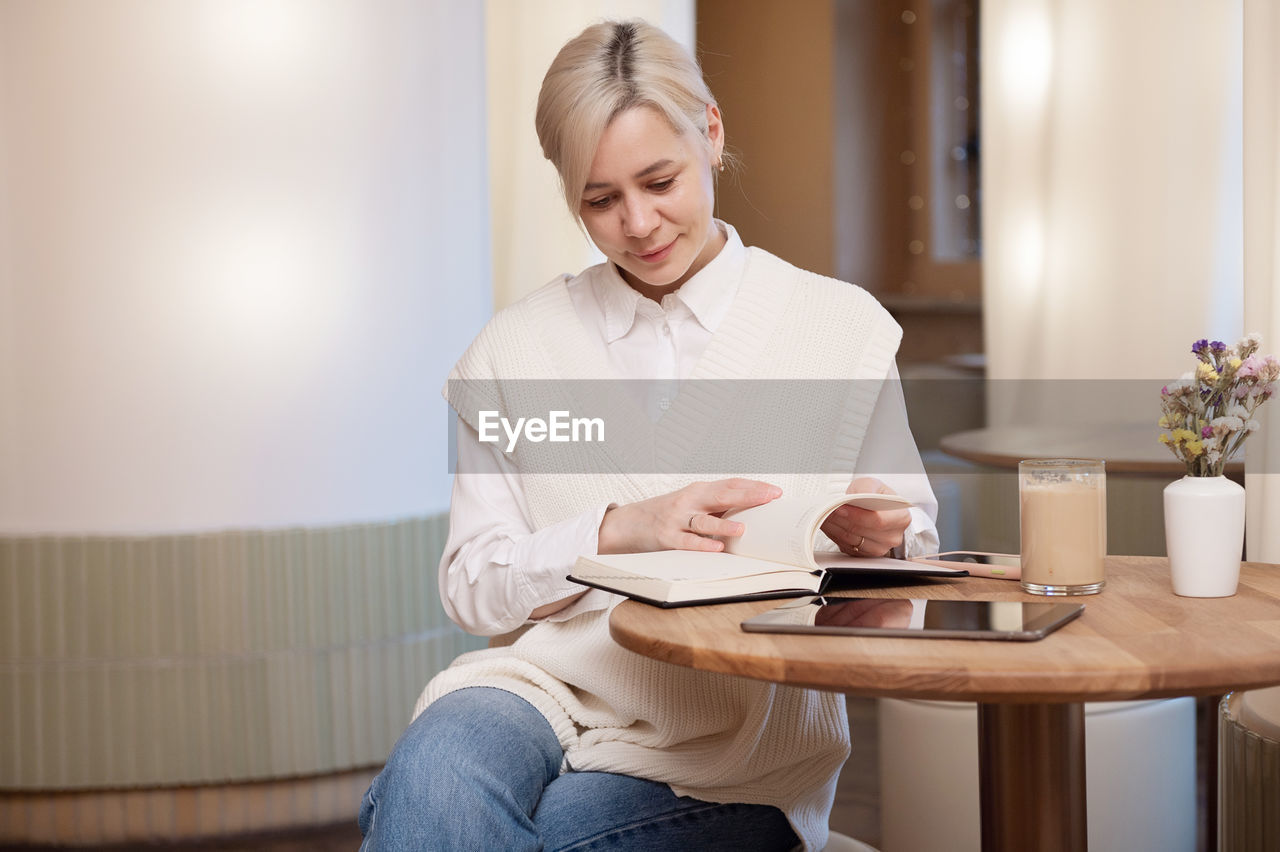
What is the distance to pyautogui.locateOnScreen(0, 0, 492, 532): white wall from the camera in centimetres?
228

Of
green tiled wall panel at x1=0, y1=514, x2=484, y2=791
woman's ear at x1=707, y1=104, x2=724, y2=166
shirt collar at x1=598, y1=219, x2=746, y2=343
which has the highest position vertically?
woman's ear at x1=707, y1=104, x2=724, y2=166

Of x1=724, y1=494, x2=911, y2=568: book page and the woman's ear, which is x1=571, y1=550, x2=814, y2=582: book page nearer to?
x1=724, y1=494, x2=911, y2=568: book page

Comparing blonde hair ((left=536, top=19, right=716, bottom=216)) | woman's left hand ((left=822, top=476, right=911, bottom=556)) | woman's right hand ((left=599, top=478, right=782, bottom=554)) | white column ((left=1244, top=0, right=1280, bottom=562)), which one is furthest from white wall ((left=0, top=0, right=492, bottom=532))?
white column ((left=1244, top=0, right=1280, bottom=562))

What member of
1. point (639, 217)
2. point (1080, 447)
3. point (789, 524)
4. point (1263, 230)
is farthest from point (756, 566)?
point (1080, 447)

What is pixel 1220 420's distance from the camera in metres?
1.04

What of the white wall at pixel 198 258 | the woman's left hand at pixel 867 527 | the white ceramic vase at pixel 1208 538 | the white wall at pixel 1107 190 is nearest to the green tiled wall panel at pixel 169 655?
the white wall at pixel 198 258

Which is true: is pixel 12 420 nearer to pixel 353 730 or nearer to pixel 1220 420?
pixel 353 730

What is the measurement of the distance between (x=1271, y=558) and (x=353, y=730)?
1673 mm

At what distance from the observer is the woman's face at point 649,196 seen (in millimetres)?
1402

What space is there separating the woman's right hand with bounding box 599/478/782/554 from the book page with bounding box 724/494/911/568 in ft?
0.04

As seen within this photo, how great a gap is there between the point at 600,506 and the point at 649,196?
38 centimetres

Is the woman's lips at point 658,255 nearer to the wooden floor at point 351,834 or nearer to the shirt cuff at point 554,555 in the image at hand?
the shirt cuff at point 554,555

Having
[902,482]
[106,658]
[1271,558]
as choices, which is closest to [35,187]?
[106,658]

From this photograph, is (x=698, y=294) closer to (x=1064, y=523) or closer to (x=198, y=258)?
(x=1064, y=523)
